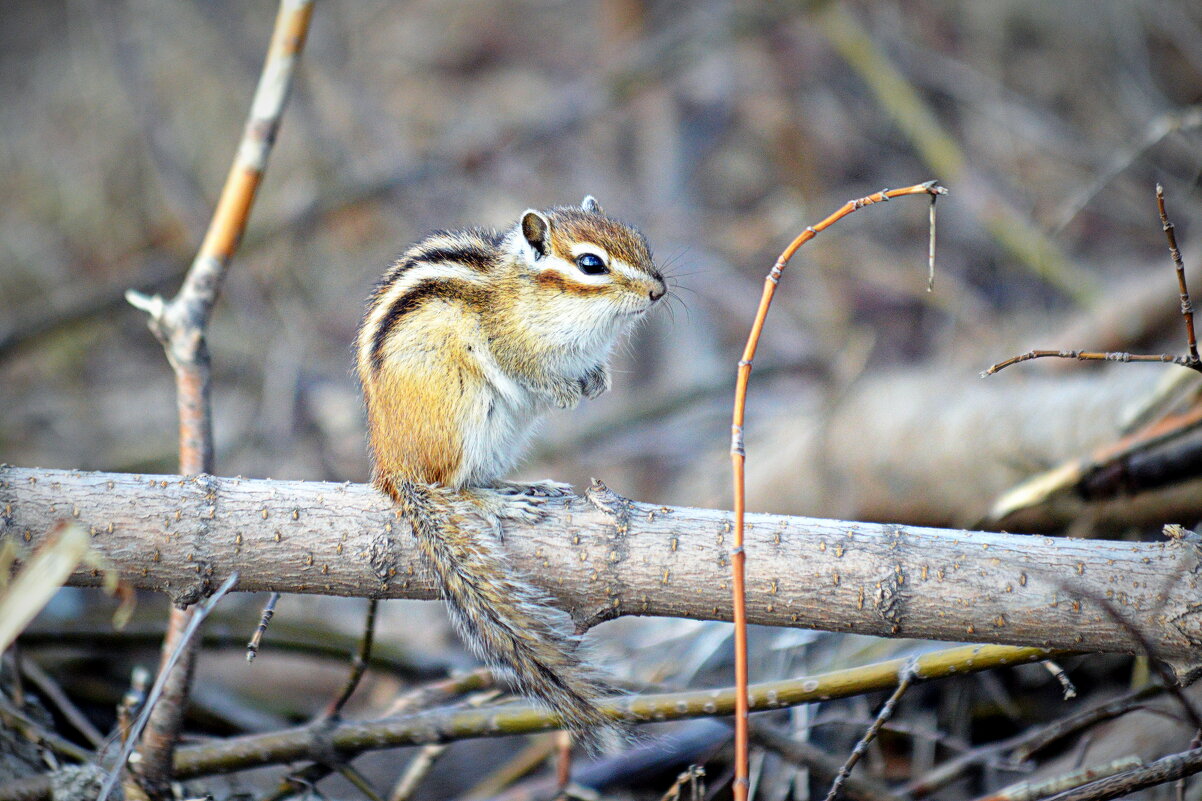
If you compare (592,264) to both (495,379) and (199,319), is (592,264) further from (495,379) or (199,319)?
(199,319)

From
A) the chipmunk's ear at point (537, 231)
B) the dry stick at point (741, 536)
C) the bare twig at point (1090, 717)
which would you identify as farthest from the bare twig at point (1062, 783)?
the chipmunk's ear at point (537, 231)

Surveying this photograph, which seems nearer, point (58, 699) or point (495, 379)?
point (495, 379)

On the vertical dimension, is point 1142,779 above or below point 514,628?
below

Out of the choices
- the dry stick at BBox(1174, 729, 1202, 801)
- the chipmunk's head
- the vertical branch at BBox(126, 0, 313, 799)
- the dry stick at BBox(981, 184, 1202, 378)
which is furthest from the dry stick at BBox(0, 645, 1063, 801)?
the chipmunk's head

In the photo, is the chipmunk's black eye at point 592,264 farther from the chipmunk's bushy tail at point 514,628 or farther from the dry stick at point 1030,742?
the dry stick at point 1030,742

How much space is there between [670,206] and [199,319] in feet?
12.5

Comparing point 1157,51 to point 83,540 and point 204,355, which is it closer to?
point 204,355

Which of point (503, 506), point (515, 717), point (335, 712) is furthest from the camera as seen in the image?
point (335, 712)

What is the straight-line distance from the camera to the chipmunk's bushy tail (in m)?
1.75

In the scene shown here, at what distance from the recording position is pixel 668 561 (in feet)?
5.70

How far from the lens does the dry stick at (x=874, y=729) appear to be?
167 centimetres

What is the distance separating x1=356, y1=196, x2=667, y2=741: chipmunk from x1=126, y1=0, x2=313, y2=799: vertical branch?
382 mm

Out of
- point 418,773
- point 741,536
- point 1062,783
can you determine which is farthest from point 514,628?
point 1062,783

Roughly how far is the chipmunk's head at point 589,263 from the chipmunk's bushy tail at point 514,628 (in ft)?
2.69
